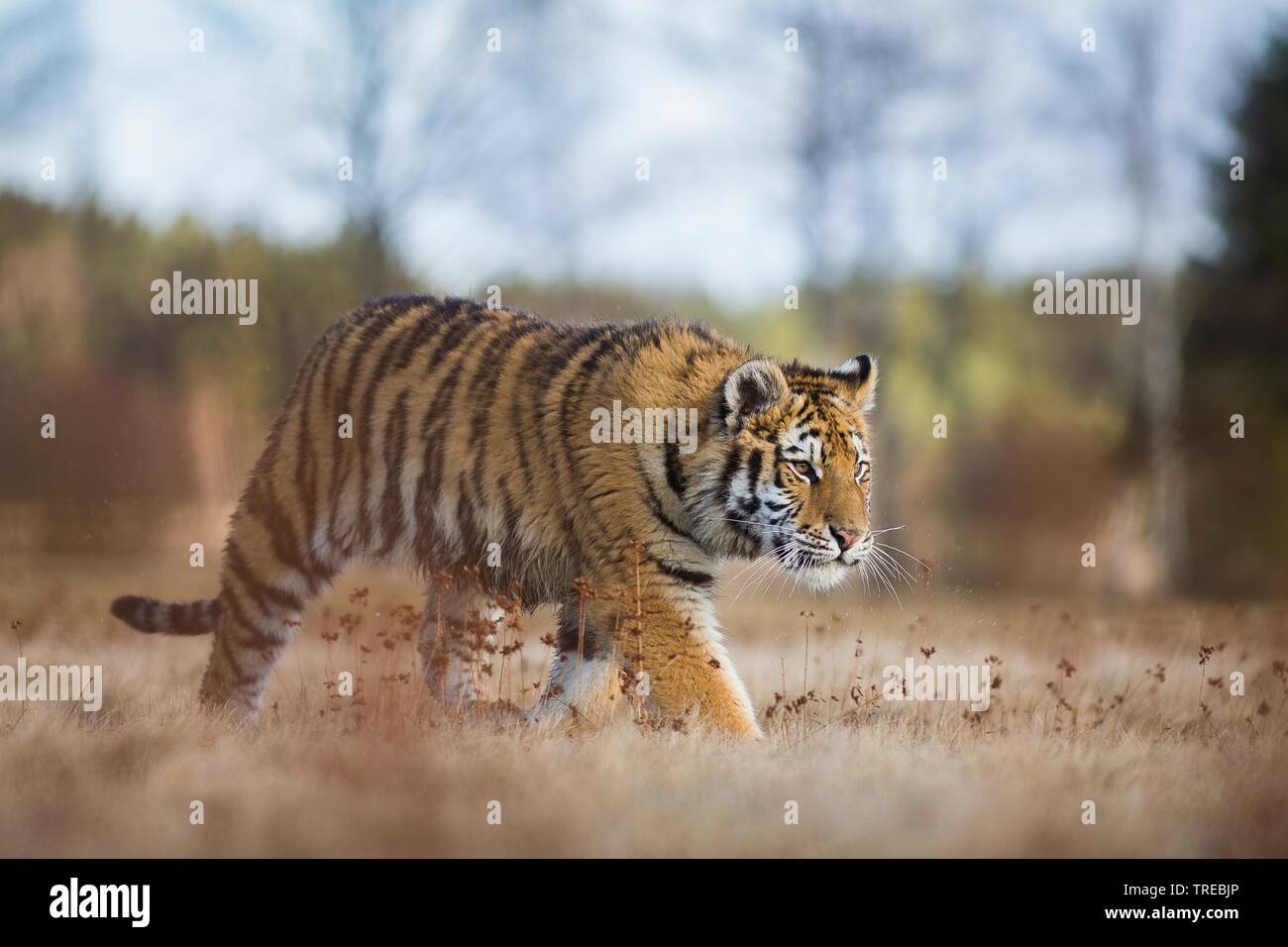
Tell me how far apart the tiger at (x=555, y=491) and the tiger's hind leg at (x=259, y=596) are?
0.01 metres

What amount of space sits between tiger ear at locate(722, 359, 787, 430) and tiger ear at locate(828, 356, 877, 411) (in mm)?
563

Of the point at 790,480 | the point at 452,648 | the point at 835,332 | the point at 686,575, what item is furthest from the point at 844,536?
the point at 835,332

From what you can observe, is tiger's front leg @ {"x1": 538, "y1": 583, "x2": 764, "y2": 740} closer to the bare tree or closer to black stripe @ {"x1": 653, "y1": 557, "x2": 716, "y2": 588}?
black stripe @ {"x1": 653, "y1": 557, "x2": 716, "y2": 588}

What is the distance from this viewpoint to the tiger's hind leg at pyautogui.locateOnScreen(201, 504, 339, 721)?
22.9 feet

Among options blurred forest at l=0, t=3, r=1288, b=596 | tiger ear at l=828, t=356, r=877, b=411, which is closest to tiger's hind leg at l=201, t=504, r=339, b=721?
tiger ear at l=828, t=356, r=877, b=411

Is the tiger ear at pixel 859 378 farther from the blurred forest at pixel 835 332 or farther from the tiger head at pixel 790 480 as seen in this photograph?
the blurred forest at pixel 835 332

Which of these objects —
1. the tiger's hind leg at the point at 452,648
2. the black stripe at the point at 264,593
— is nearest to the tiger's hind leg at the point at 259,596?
the black stripe at the point at 264,593

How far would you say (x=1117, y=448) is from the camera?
57.6ft

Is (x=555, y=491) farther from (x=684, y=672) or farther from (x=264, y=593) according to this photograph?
(x=264, y=593)

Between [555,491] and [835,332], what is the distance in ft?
39.6

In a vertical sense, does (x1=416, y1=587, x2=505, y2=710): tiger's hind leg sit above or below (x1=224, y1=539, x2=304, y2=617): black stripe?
below

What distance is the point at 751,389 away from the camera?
6.06 m

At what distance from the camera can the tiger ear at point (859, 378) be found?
21.5ft
